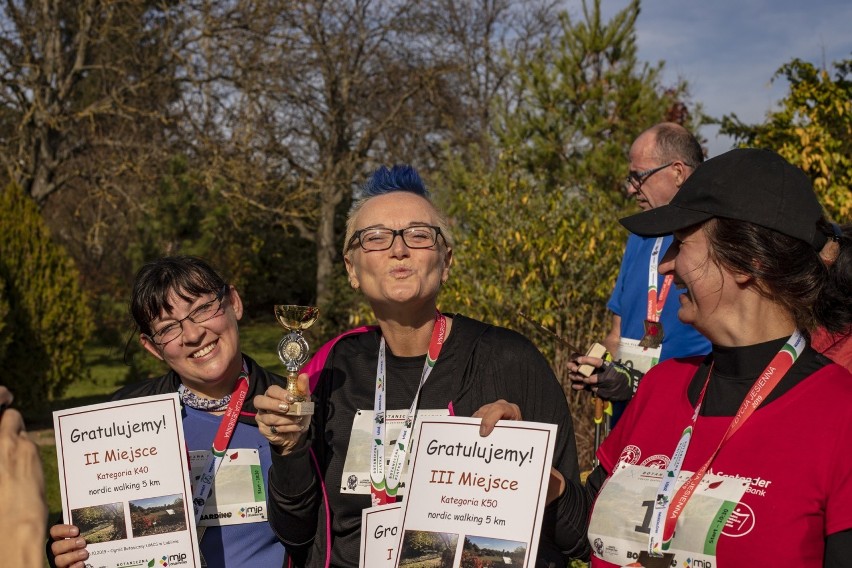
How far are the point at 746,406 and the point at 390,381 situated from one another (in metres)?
1.18

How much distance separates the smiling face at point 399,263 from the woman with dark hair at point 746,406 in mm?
762

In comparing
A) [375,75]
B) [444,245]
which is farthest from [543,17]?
[444,245]

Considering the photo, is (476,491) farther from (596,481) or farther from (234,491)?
(234,491)

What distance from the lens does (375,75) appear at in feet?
69.3

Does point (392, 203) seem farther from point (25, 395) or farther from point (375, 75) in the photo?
point (375, 75)

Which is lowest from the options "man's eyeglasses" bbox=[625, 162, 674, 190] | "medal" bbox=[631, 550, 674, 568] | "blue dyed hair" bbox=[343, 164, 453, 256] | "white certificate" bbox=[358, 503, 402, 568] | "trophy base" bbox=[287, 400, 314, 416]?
"white certificate" bbox=[358, 503, 402, 568]

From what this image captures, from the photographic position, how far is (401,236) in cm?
283

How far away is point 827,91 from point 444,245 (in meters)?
6.76

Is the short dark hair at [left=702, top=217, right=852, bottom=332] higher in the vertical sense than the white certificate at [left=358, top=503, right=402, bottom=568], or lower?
higher

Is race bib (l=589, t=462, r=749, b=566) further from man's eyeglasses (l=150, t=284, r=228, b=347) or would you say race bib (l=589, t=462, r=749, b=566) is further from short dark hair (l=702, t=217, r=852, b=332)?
man's eyeglasses (l=150, t=284, r=228, b=347)

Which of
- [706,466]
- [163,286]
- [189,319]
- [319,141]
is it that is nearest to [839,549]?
[706,466]

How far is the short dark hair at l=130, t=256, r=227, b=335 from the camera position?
3.07 metres

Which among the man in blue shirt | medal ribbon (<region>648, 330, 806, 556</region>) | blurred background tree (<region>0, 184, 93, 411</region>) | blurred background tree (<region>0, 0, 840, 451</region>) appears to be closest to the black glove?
the man in blue shirt

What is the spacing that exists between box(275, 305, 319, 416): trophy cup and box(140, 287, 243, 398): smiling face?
1.48 feet
